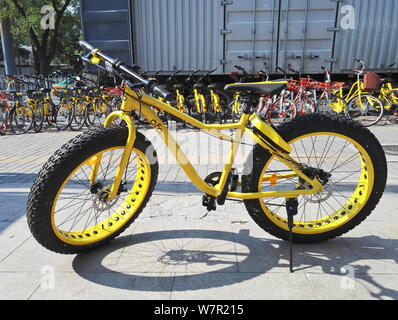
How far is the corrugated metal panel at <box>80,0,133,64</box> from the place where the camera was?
7840mm

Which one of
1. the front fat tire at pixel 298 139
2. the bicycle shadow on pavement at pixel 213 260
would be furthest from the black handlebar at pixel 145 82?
the bicycle shadow on pavement at pixel 213 260

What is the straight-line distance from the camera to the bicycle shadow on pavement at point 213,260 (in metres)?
2.08

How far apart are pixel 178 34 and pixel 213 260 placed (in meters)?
7.19

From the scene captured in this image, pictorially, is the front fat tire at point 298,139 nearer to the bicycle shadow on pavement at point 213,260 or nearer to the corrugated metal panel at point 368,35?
the bicycle shadow on pavement at point 213,260

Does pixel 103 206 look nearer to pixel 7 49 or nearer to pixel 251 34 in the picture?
pixel 251 34

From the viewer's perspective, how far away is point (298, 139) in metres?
2.30

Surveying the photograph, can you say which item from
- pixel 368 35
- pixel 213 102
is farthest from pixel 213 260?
pixel 368 35

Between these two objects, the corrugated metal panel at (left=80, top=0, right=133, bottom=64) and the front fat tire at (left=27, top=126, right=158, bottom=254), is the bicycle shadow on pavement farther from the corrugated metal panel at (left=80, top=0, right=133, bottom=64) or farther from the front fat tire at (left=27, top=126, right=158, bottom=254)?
the corrugated metal panel at (left=80, top=0, right=133, bottom=64)

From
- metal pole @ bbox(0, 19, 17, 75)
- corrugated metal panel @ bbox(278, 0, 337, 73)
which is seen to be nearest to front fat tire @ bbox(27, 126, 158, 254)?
corrugated metal panel @ bbox(278, 0, 337, 73)

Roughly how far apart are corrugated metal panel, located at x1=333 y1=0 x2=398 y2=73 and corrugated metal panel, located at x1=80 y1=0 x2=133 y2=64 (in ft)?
17.7
